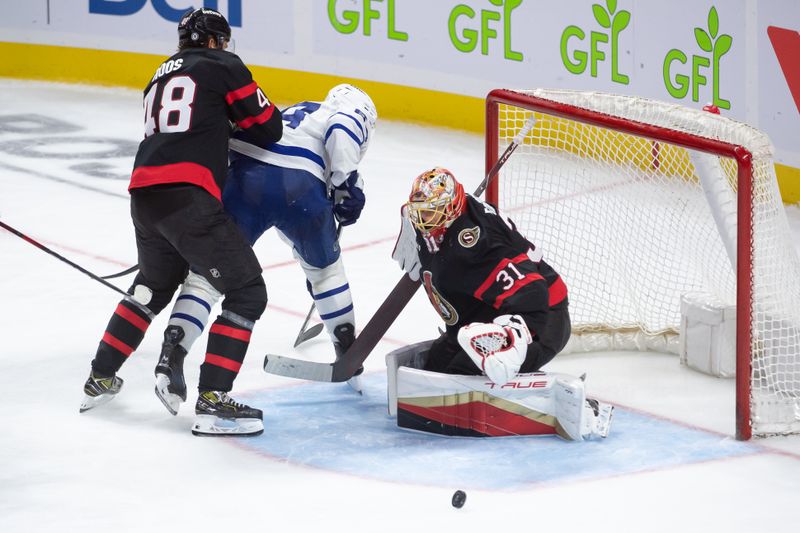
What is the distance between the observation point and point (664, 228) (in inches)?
171

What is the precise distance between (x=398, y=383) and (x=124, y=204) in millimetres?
2807

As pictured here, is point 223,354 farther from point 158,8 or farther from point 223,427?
point 158,8

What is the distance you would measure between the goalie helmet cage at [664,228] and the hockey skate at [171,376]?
119cm

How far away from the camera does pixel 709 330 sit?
388cm

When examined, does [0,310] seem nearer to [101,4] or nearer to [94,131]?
[94,131]

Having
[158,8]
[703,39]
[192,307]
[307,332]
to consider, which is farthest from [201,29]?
[158,8]

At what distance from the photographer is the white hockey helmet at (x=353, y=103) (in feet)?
11.8

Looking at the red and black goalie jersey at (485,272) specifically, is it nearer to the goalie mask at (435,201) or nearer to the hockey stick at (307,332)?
the goalie mask at (435,201)

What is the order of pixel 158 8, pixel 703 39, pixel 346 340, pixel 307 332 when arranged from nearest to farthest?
pixel 346 340
pixel 307 332
pixel 703 39
pixel 158 8

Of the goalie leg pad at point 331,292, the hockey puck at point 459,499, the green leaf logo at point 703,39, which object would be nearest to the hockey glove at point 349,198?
the goalie leg pad at point 331,292

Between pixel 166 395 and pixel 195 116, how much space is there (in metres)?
0.72

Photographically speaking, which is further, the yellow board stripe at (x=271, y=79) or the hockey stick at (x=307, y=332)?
the yellow board stripe at (x=271, y=79)

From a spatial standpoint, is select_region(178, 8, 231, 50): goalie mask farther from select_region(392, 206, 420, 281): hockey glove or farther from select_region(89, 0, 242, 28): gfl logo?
select_region(89, 0, 242, 28): gfl logo

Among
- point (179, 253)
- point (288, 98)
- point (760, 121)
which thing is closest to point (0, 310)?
point (179, 253)
